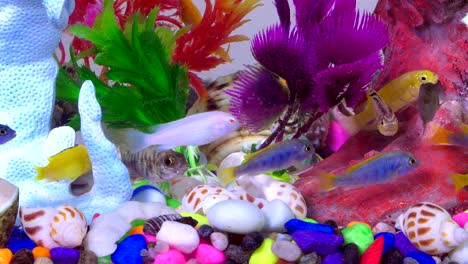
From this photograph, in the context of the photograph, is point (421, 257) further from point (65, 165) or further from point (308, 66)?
point (65, 165)

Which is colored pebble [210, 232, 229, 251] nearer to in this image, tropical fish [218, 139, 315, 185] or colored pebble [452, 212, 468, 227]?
tropical fish [218, 139, 315, 185]

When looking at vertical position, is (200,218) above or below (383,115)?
Answer: below

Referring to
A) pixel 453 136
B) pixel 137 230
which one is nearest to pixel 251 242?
pixel 137 230

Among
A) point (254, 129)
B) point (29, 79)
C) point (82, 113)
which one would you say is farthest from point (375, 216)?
point (29, 79)

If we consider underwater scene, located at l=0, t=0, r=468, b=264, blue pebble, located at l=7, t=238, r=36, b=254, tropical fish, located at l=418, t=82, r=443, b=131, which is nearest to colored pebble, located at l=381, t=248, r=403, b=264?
underwater scene, located at l=0, t=0, r=468, b=264

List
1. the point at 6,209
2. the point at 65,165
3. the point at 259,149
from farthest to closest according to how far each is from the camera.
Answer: the point at 259,149
the point at 65,165
the point at 6,209

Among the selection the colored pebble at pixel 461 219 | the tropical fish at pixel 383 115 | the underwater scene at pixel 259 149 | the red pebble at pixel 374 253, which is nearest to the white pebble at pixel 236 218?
the underwater scene at pixel 259 149
